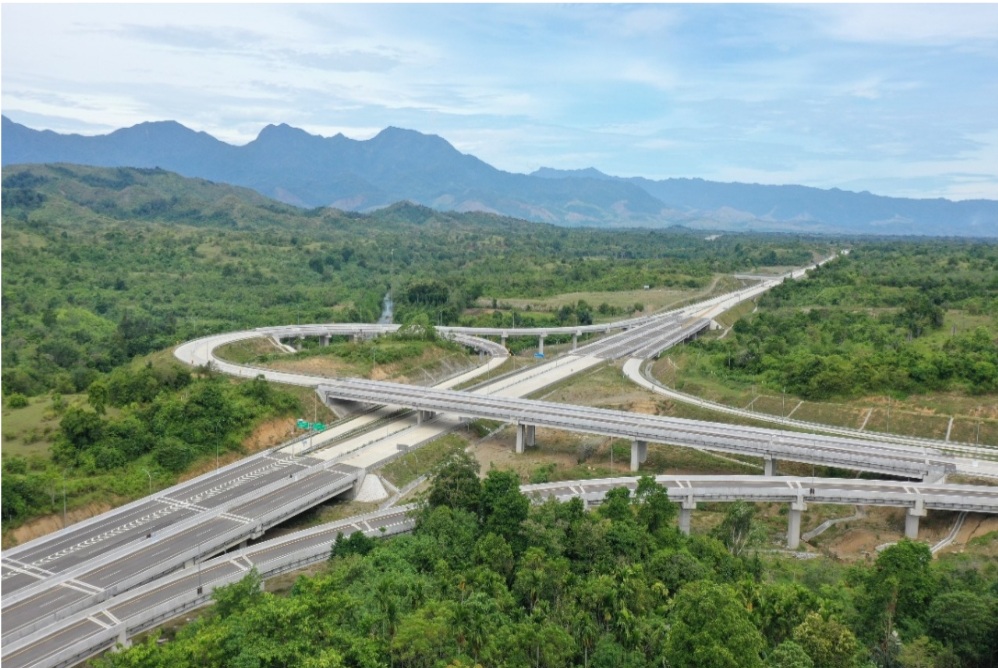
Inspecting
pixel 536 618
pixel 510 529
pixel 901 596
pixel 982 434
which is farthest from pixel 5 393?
pixel 982 434

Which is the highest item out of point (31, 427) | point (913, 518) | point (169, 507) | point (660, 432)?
point (660, 432)

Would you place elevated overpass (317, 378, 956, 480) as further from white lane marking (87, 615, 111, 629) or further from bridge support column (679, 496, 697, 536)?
white lane marking (87, 615, 111, 629)

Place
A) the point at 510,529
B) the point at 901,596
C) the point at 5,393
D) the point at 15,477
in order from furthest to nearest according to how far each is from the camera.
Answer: the point at 5,393 → the point at 15,477 → the point at 510,529 → the point at 901,596

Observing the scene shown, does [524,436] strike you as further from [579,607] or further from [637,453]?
[579,607]

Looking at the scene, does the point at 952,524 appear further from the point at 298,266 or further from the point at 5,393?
the point at 298,266

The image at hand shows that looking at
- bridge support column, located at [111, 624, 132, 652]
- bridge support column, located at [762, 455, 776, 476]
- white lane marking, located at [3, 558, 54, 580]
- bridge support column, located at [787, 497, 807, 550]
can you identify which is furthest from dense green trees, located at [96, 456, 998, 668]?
bridge support column, located at [762, 455, 776, 476]

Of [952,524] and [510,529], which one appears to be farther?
[952,524]

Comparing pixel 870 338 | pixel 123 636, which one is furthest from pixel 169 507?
pixel 870 338
